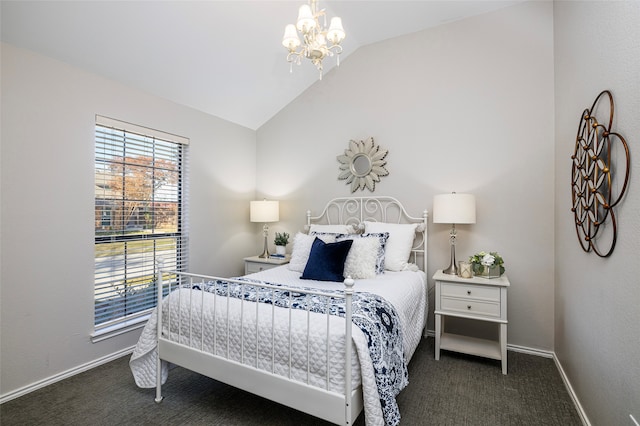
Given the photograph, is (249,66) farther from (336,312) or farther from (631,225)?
(631,225)

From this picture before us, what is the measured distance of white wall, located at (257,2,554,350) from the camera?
284cm

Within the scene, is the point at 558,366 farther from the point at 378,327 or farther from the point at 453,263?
the point at 378,327

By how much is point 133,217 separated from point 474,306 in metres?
3.10

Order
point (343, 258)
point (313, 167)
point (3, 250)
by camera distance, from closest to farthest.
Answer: point (3, 250)
point (343, 258)
point (313, 167)

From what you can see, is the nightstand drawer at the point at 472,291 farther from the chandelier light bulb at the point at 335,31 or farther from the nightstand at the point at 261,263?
the chandelier light bulb at the point at 335,31

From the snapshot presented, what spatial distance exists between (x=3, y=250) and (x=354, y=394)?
8.03ft

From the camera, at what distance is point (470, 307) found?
262 centimetres

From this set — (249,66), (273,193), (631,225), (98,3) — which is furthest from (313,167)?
(631,225)

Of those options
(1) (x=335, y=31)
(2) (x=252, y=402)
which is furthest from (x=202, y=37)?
(2) (x=252, y=402)

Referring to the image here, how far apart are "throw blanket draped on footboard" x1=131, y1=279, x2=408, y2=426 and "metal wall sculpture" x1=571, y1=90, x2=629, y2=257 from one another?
1.18 metres

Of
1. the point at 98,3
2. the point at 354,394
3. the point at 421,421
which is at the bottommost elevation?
the point at 421,421

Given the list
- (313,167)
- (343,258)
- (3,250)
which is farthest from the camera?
(313,167)

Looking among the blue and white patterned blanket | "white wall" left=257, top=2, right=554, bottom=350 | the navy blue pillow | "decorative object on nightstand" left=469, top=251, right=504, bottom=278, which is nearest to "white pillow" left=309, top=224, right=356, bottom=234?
"white wall" left=257, top=2, right=554, bottom=350

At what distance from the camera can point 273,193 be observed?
168 inches
